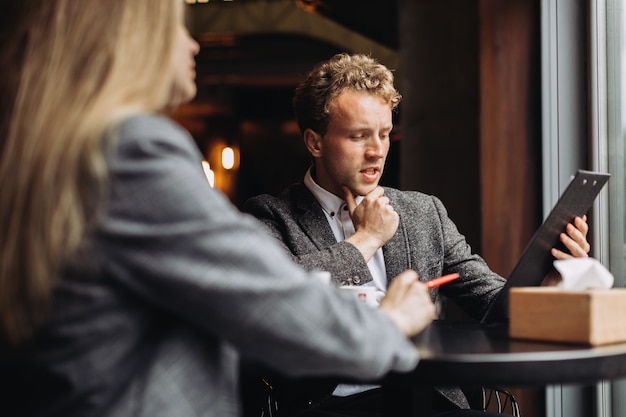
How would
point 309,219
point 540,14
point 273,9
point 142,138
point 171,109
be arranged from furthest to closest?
point 273,9 → point 540,14 → point 309,219 → point 171,109 → point 142,138

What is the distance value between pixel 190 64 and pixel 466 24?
347 cm

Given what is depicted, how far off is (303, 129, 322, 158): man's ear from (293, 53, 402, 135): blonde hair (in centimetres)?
2

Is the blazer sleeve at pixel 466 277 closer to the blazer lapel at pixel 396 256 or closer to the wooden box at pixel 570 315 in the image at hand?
the blazer lapel at pixel 396 256

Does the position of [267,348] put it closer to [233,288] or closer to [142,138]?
[233,288]

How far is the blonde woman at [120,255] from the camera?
3.10 ft

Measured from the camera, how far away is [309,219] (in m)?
2.24

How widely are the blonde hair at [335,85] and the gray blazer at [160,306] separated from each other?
1.36 m

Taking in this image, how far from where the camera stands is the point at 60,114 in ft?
3.18

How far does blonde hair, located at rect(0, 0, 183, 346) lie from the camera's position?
0.94 meters

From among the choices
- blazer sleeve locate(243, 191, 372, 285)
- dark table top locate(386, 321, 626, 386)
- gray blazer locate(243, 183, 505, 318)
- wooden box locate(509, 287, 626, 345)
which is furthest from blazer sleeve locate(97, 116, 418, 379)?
gray blazer locate(243, 183, 505, 318)

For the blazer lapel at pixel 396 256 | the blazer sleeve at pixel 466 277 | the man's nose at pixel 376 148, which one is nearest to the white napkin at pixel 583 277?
the blazer sleeve at pixel 466 277

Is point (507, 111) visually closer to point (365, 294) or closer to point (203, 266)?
point (365, 294)

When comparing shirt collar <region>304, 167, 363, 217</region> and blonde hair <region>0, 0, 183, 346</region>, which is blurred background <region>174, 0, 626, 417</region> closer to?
shirt collar <region>304, 167, 363, 217</region>

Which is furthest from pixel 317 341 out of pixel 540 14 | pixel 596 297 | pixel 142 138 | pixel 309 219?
pixel 540 14
